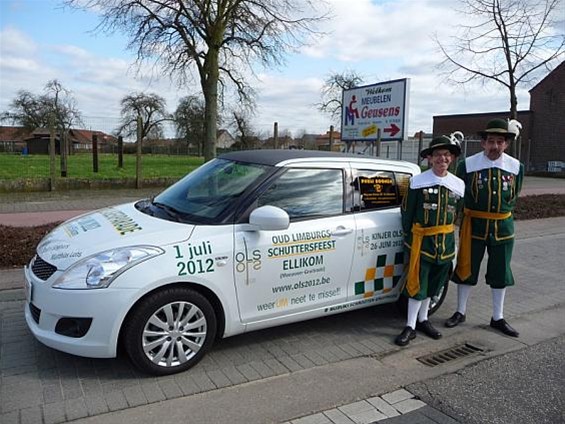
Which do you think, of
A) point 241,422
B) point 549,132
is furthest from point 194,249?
point 549,132

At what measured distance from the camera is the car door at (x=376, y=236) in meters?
4.41

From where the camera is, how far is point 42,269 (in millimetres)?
3586

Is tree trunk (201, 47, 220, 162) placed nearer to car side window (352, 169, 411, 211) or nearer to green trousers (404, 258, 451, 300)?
car side window (352, 169, 411, 211)

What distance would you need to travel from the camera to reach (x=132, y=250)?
3.44 meters

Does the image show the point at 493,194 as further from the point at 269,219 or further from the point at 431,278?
the point at 269,219

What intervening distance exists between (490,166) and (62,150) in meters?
12.1

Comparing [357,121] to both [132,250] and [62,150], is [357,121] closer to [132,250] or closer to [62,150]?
[62,150]

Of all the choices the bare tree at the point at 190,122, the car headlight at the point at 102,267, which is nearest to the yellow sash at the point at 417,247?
the car headlight at the point at 102,267

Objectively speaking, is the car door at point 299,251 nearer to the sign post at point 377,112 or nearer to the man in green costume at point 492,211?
the man in green costume at point 492,211

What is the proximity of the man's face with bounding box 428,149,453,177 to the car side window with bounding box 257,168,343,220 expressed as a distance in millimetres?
817

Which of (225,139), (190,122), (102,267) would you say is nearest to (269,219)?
(102,267)

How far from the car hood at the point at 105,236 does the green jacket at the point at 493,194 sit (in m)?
2.69

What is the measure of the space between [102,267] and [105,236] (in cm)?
35

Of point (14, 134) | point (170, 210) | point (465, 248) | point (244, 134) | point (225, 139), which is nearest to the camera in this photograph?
point (170, 210)
